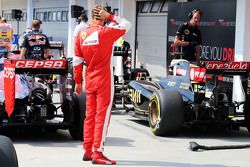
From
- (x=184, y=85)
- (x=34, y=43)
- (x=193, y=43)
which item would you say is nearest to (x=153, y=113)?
(x=184, y=85)

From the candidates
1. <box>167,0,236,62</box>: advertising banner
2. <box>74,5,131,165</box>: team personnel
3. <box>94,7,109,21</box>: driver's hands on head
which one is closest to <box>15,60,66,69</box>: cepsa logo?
<box>74,5,131,165</box>: team personnel

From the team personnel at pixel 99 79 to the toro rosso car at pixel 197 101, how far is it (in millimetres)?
2194

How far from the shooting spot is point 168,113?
9.59m

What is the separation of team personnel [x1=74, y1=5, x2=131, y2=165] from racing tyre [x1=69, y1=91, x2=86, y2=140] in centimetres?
139

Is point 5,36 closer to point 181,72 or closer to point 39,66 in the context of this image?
point 181,72

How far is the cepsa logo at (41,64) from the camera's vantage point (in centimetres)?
882

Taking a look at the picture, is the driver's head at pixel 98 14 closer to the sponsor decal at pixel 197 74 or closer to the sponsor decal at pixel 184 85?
the sponsor decal at pixel 197 74

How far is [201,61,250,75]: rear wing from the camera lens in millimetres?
9688

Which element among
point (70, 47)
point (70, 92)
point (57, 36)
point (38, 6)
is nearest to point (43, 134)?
point (70, 92)

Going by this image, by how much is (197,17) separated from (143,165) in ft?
13.4

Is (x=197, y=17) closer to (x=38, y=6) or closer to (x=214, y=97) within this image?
(x=214, y=97)

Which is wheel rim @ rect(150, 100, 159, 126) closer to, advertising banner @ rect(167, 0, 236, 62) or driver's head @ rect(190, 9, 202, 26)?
driver's head @ rect(190, 9, 202, 26)

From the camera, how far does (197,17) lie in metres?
10.9


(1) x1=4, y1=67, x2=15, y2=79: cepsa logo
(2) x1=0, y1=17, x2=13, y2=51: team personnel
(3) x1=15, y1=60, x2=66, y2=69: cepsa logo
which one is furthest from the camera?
(2) x1=0, y1=17, x2=13, y2=51: team personnel
